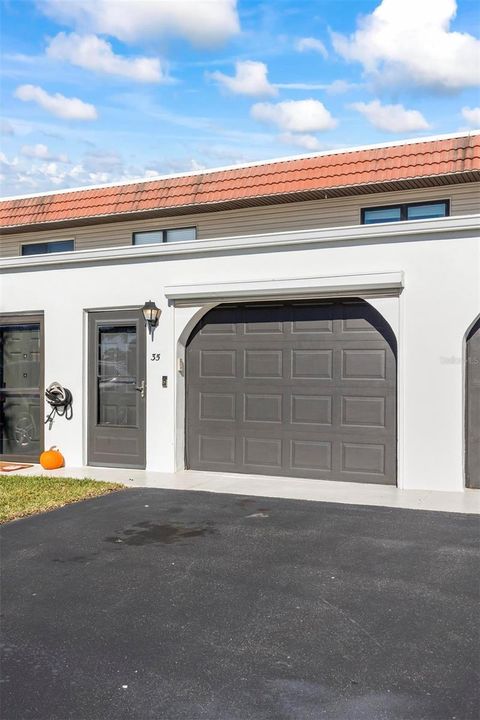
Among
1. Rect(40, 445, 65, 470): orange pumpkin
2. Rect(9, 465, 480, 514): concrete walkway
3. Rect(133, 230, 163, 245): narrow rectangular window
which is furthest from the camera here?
Rect(133, 230, 163, 245): narrow rectangular window

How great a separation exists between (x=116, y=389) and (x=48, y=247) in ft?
20.8

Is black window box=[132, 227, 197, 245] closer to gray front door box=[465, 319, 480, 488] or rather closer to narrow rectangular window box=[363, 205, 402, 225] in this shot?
narrow rectangular window box=[363, 205, 402, 225]

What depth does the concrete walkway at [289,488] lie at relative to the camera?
6891mm

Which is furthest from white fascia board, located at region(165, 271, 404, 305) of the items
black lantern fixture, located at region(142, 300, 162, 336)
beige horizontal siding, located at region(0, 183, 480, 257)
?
beige horizontal siding, located at region(0, 183, 480, 257)

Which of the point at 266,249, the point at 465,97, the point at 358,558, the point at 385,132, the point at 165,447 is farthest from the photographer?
the point at 385,132

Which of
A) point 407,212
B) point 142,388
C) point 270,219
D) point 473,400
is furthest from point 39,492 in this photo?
point 407,212

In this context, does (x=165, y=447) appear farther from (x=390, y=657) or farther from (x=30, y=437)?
(x=390, y=657)

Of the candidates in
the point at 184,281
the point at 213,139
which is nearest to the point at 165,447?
the point at 184,281

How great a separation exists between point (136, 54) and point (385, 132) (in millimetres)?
5762

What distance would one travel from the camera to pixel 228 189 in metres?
11.7

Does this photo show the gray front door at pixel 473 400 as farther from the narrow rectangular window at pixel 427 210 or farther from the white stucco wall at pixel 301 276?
the narrow rectangular window at pixel 427 210

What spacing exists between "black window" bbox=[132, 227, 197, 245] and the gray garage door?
4351 millimetres

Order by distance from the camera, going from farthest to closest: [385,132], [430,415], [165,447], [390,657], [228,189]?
[385,132] < [228,189] < [165,447] < [430,415] < [390,657]

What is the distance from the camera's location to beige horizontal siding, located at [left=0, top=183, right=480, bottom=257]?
10648 millimetres
